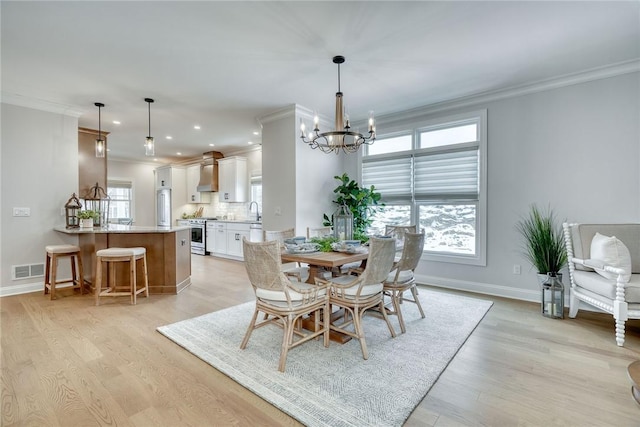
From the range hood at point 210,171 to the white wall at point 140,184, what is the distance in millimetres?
2381

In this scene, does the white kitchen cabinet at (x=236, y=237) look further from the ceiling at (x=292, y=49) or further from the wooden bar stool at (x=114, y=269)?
the ceiling at (x=292, y=49)

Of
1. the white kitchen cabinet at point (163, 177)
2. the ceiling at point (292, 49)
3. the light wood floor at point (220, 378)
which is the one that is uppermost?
the ceiling at point (292, 49)

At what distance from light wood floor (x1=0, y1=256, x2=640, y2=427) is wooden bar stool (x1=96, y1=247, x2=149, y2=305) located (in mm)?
426

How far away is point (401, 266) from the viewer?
9.66 ft

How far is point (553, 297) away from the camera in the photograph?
3.29 meters

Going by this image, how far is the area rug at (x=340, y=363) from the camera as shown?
1797 millimetres

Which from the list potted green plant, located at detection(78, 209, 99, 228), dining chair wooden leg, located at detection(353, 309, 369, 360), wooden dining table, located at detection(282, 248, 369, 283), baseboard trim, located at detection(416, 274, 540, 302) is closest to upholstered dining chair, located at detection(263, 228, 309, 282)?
wooden dining table, located at detection(282, 248, 369, 283)

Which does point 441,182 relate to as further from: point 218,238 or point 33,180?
point 33,180

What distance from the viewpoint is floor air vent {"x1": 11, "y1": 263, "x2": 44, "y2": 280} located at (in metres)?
4.23

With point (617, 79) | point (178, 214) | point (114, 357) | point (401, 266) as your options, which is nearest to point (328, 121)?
point (401, 266)

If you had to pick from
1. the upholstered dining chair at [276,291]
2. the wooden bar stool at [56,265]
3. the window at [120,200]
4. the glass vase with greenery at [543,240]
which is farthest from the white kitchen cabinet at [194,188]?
the glass vase with greenery at [543,240]

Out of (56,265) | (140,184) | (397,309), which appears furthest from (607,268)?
(140,184)

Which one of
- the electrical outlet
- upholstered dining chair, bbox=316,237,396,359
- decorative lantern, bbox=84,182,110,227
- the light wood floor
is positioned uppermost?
decorative lantern, bbox=84,182,110,227

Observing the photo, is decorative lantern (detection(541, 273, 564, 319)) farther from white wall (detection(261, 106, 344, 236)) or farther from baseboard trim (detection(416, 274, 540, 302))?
white wall (detection(261, 106, 344, 236))
